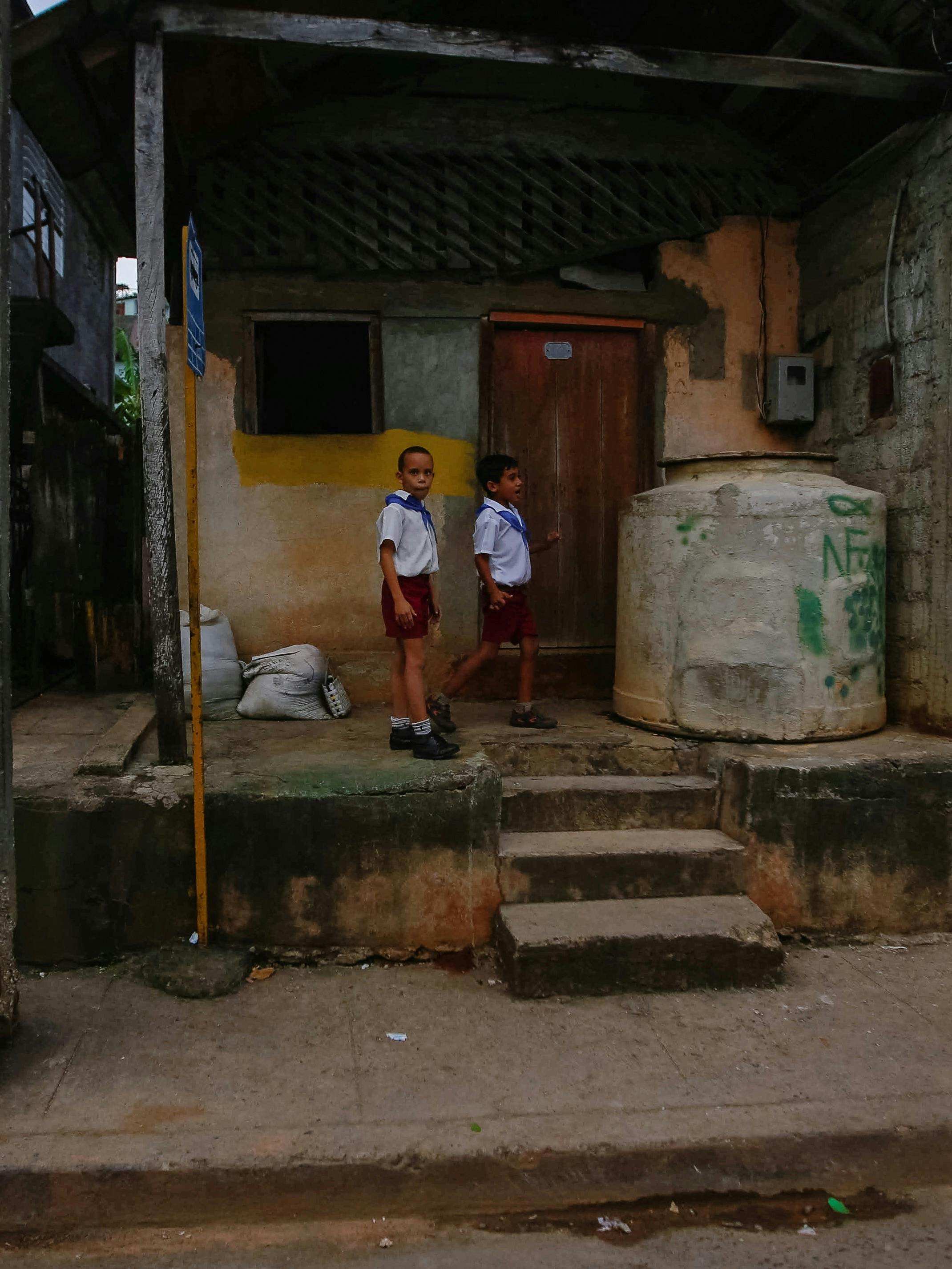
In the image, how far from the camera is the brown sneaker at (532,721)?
5.37 metres

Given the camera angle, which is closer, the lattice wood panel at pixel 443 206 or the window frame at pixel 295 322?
the lattice wood panel at pixel 443 206

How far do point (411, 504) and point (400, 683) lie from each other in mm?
888

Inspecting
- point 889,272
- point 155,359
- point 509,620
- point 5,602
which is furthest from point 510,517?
point 5,602

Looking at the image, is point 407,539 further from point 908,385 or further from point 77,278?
point 77,278

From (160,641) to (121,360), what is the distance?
16.5 m

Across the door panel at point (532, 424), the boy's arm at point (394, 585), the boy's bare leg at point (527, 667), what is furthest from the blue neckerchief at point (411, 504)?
the door panel at point (532, 424)

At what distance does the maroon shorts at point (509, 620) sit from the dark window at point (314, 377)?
1.57m

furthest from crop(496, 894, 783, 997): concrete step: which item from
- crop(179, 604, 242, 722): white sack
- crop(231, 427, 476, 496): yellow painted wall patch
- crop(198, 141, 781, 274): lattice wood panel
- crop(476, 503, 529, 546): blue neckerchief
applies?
crop(198, 141, 781, 274): lattice wood panel

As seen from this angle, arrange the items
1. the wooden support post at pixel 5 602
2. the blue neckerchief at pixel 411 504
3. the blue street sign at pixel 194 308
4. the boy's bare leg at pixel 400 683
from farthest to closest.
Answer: the boy's bare leg at pixel 400 683, the blue neckerchief at pixel 411 504, the blue street sign at pixel 194 308, the wooden support post at pixel 5 602

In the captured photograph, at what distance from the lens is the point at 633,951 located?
3.93 metres

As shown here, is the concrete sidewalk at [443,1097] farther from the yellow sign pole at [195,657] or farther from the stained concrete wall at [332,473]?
the stained concrete wall at [332,473]

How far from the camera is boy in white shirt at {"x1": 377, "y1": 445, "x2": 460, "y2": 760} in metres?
4.51

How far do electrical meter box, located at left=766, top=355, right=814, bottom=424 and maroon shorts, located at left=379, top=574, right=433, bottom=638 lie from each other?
2951 millimetres

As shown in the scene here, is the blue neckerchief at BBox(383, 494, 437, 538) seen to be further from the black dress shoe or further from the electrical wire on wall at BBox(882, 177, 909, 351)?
the electrical wire on wall at BBox(882, 177, 909, 351)
